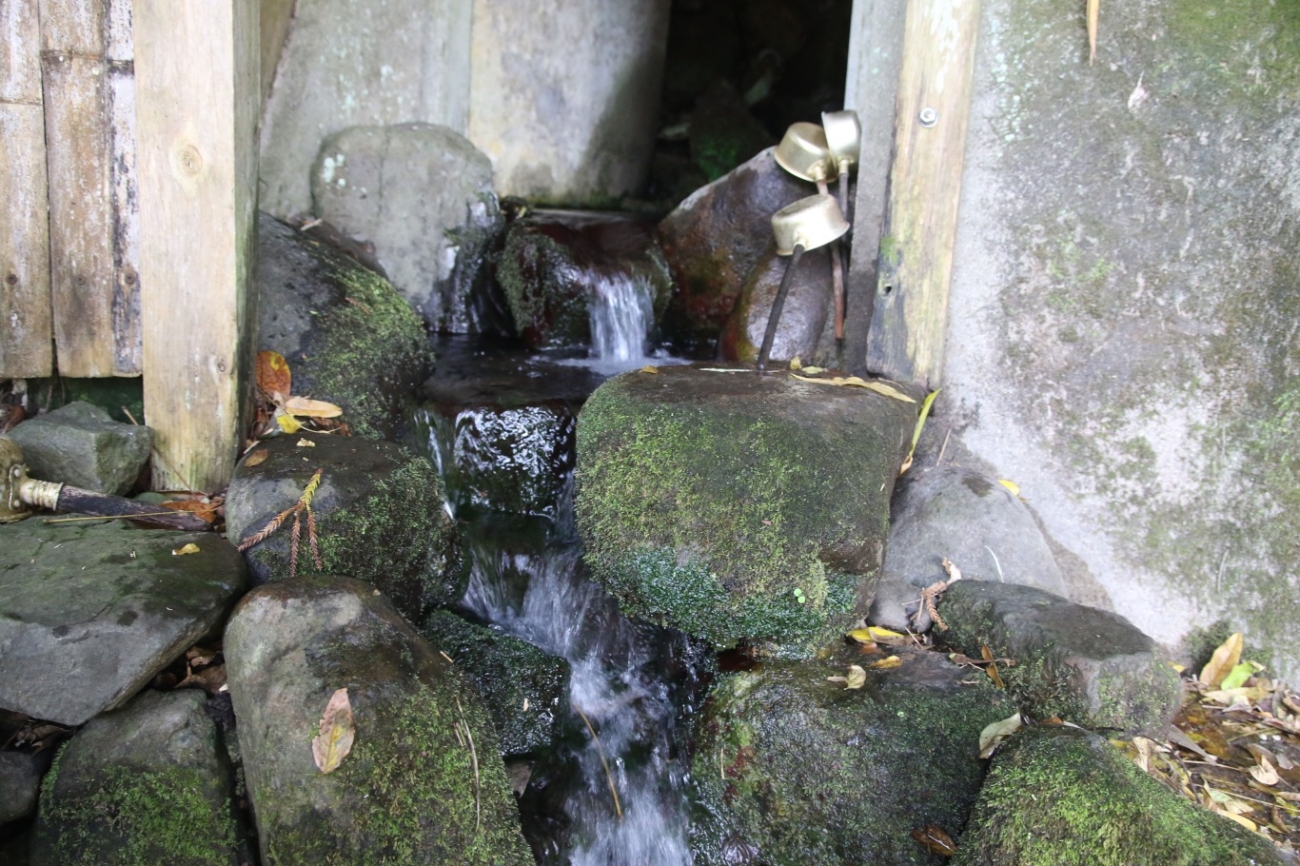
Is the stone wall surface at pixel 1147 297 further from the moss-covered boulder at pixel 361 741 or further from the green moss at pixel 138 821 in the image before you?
the green moss at pixel 138 821

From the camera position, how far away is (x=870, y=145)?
3.61m

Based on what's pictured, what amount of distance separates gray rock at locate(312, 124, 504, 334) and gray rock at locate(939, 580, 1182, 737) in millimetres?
3327

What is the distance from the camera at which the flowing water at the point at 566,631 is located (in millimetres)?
2670

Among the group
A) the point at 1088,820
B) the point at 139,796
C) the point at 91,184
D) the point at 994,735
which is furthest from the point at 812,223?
the point at 139,796

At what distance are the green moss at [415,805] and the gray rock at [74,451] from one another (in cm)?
141

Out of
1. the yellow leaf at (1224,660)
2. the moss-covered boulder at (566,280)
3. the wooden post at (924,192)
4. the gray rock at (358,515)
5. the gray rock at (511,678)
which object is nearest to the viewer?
the gray rock at (358,515)

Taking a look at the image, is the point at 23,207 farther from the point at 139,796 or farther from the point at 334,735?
the point at 334,735

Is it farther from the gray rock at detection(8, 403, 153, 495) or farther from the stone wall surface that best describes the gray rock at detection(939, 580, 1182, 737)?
the gray rock at detection(8, 403, 153, 495)

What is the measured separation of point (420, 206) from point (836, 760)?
12.1 feet

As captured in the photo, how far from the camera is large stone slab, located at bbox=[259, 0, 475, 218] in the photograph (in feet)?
14.6

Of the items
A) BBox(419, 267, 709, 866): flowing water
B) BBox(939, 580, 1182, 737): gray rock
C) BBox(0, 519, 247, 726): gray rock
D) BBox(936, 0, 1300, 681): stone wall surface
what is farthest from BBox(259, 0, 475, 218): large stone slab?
BBox(939, 580, 1182, 737): gray rock

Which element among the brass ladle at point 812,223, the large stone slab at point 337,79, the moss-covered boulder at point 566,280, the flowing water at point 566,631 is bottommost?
the flowing water at point 566,631

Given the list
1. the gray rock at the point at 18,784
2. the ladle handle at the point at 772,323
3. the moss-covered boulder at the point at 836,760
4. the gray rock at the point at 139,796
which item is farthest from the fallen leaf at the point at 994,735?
the gray rock at the point at 18,784

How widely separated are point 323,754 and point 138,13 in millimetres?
2247
